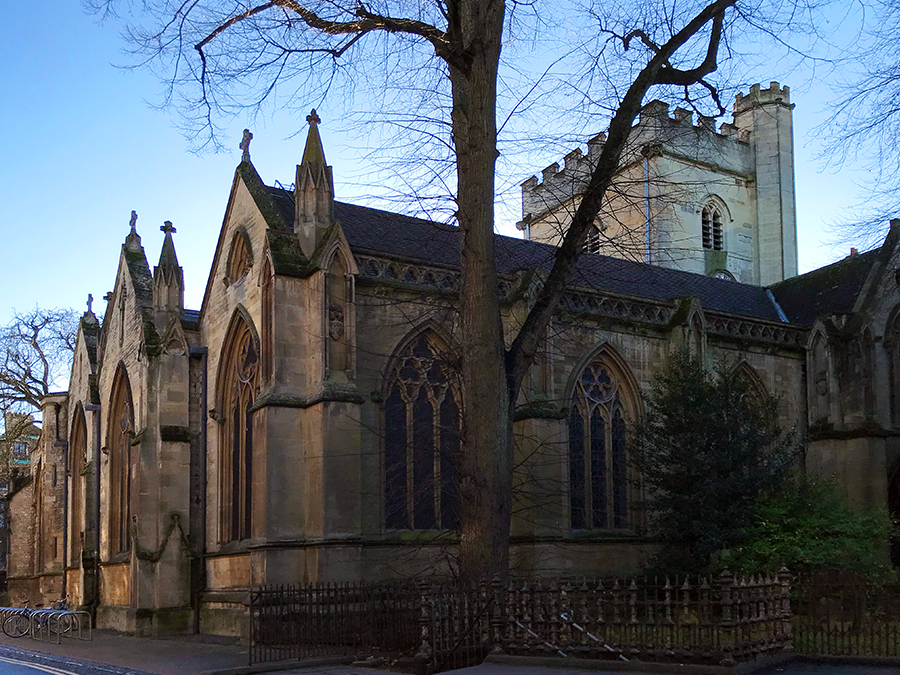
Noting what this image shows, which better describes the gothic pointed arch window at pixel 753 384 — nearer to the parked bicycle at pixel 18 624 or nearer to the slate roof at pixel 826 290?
the slate roof at pixel 826 290

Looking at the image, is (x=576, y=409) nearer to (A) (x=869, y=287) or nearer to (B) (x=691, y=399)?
(B) (x=691, y=399)

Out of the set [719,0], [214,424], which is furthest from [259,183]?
[719,0]

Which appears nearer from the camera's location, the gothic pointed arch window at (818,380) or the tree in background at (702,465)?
the tree in background at (702,465)

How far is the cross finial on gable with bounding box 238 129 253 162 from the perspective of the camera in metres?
22.3

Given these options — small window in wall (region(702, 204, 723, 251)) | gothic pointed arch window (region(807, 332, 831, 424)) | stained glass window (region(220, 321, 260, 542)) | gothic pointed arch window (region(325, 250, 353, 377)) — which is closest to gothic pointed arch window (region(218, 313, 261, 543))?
stained glass window (region(220, 321, 260, 542))

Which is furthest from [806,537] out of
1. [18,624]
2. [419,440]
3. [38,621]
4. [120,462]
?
[18,624]

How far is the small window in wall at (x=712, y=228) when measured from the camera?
3759cm

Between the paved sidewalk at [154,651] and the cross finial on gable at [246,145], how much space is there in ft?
33.0

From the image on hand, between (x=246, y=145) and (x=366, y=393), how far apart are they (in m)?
6.78

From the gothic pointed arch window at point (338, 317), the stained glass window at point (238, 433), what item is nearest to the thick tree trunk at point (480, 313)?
the gothic pointed arch window at point (338, 317)

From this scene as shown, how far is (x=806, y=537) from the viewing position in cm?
1844

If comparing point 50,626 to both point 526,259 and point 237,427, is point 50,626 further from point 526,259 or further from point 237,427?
point 526,259

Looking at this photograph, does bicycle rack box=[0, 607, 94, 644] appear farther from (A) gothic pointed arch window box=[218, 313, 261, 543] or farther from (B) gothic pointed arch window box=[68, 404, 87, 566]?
(B) gothic pointed arch window box=[68, 404, 87, 566]

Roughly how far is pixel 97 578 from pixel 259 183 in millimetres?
12047
